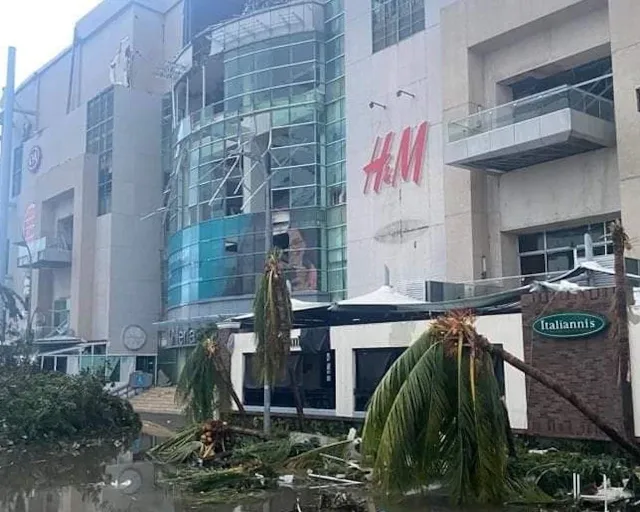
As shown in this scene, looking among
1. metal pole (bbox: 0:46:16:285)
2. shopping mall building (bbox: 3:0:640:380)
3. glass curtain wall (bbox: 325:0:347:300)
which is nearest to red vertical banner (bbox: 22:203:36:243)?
shopping mall building (bbox: 3:0:640:380)

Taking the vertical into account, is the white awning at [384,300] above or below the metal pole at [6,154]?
below

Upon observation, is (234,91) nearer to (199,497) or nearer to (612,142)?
(612,142)

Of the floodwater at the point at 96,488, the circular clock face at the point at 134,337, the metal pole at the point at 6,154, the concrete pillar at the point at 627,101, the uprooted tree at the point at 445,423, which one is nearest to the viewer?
the uprooted tree at the point at 445,423

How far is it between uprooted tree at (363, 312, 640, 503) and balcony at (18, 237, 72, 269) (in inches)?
1853

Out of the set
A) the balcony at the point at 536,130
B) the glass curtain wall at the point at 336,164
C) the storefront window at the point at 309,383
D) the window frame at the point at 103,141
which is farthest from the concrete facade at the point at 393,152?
the window frame at the point at 103,141

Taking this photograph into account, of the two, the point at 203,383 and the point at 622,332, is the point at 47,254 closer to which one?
the point at 203,383

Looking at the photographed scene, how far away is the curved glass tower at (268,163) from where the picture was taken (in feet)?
118

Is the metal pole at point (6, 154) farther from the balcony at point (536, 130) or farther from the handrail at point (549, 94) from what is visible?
the handrail at point (549, 94)

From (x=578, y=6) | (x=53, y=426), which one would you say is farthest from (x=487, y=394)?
(x=578, y=6)

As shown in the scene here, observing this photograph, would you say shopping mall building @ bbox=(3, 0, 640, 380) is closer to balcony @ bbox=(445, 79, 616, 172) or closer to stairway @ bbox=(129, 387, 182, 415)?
balcony @ bbox=(445, 79, 616, 172)

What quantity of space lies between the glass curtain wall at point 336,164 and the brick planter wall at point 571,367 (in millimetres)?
19407

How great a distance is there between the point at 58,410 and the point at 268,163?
19858 mm

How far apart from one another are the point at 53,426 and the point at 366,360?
28.6ft

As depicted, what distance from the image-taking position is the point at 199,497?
504 inches
